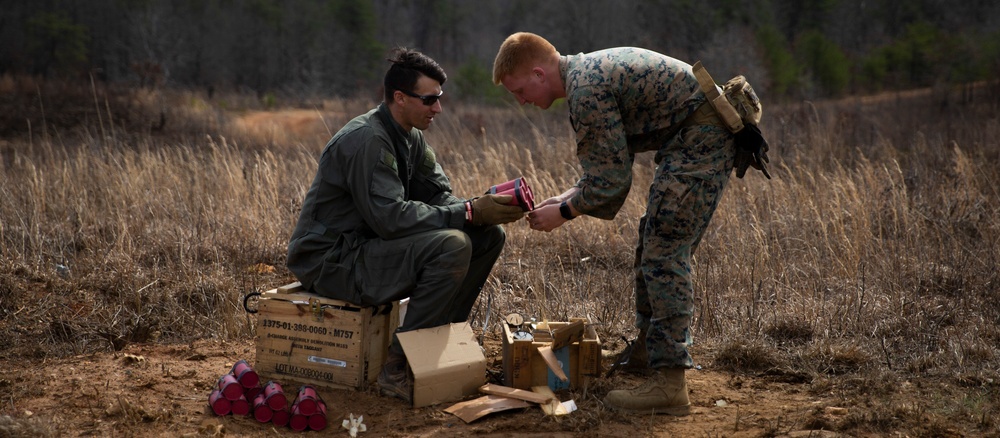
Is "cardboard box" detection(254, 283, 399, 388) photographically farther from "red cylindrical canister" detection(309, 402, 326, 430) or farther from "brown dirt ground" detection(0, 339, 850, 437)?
"red cylindrical canister" detection(309, 402, 326, 430)

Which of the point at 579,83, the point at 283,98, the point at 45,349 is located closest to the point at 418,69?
→ the point at 579,83

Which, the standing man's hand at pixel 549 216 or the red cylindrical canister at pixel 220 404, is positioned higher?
the standing man's hand at pixel 549 216

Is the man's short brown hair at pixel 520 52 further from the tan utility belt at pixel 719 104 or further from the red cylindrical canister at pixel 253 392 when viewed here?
the red cylindrical canister at pixel 253 392

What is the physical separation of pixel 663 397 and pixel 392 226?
1.61 meters

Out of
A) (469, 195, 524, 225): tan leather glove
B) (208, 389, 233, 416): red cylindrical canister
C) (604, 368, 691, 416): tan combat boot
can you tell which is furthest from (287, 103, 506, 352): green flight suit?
(604, 368, 691, 416): tan combat boot

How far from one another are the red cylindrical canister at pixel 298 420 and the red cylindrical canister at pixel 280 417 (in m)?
0.06

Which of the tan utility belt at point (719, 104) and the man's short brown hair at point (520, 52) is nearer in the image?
the tan utility belt at point (719, 104)

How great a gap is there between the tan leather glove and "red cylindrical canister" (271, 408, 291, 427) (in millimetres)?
1397

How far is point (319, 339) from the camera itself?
427 centimetres

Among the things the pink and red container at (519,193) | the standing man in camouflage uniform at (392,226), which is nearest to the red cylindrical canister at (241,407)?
the standing man in camouflage uniform at (392,226)

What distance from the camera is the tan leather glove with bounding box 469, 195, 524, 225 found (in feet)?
14.2

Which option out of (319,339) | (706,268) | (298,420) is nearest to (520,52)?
(319,339)

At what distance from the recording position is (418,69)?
4.43 metres

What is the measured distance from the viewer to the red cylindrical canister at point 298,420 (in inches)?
151
